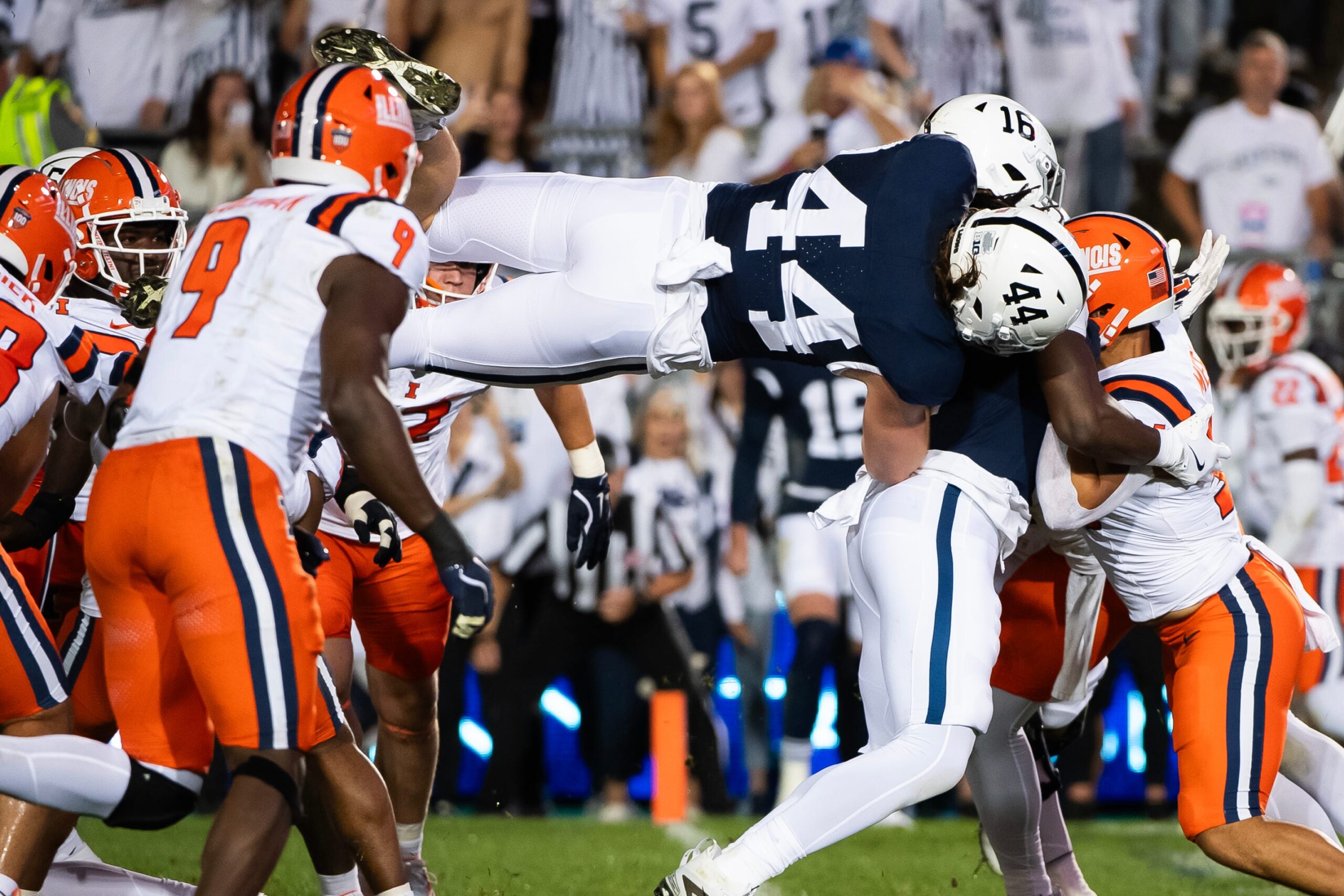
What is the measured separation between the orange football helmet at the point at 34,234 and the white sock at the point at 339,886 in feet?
5.33

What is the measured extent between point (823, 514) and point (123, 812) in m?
1.79

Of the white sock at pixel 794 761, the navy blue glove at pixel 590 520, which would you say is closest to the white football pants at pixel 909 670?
the navy blue glove at pixel 590 520

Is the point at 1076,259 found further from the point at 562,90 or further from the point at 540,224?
the point at 562,90

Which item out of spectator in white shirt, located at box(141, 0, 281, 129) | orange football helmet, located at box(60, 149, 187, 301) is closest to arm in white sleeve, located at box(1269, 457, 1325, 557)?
orange football helmet, located at box(60, 149, 187, 301)

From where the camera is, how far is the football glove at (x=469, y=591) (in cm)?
288

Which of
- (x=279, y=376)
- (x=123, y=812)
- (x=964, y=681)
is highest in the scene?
(x=279, y=376)

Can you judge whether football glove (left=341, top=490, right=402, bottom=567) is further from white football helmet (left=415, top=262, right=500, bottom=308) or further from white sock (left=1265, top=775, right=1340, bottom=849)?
white sock (left=1265, top=775, right=1340, bottom=849)

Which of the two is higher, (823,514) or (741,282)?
(741,282)

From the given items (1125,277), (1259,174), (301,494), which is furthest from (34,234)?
(1259,174)

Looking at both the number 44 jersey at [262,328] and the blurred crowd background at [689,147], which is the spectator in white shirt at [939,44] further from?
the number 44 jersey at [262,328]

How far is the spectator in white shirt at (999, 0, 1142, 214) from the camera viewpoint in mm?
7242

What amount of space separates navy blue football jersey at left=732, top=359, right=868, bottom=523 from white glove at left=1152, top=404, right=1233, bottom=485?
2.54 meters

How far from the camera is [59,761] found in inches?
115

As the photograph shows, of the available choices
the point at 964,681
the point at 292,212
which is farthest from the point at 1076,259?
the point at 292,212
